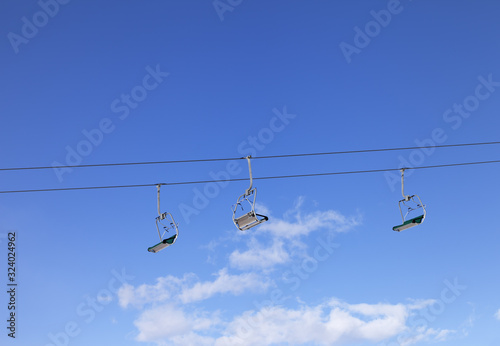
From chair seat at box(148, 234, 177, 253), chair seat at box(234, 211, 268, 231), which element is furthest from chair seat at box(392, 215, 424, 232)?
chair seat at box(148, 234, 177, 253)

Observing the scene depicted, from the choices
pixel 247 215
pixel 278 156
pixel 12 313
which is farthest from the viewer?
pixel 12 313

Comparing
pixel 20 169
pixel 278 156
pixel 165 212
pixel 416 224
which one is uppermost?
pixel 20 169

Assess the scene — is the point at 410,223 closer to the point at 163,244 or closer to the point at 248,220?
the point at 248,220

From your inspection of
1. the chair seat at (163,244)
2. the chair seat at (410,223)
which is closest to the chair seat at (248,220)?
the chair seat at (163,244)

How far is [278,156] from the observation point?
1352 cm

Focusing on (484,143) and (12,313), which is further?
(12,313)

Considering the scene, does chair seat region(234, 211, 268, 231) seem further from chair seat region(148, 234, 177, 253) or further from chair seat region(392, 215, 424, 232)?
chair seat region(392, 215, 424, 232)

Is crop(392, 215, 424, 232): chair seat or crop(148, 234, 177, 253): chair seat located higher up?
crop(148, 234, 177, 253): chair seat

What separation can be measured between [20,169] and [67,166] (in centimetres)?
119

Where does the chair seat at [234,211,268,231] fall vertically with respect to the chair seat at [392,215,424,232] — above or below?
above

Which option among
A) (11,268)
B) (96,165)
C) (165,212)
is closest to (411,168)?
(165,212)

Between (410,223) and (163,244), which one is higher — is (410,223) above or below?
below

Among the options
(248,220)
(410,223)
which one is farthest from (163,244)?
(410,223)

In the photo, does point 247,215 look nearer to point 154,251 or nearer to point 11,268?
point 154,251
